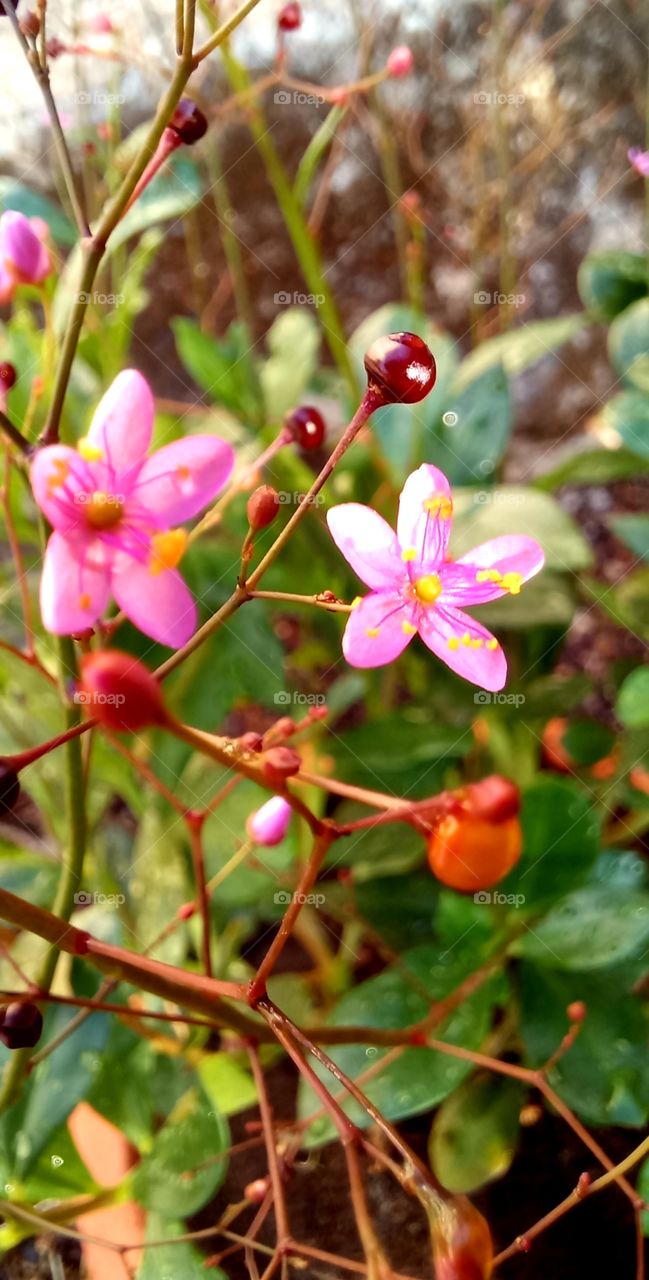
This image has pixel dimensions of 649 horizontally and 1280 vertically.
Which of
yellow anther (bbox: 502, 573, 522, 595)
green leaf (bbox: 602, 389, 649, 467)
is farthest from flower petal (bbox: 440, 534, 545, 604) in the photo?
green leaf (bbox: 602, 389, 649, 467)

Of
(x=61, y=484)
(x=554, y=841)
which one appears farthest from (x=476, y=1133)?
(x=61, y=484)

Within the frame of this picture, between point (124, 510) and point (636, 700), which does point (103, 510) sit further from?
point (636, 700)

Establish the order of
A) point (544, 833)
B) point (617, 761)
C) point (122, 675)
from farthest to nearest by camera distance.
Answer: point (617, 761) < point (544, 833) < point (122, 675)

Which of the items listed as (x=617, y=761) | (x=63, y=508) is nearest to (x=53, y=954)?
(x=63, y=508)

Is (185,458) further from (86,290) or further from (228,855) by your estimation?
(228,855)

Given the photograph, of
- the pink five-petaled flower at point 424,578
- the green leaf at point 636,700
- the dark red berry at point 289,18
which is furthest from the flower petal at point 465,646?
the dark red berry at point 289,18

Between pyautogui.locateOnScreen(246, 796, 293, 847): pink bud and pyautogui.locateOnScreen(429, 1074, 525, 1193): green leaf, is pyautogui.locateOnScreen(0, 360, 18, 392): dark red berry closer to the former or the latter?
pyautogui.locateOnScreen(246, 796, 293, 847): pink bud
